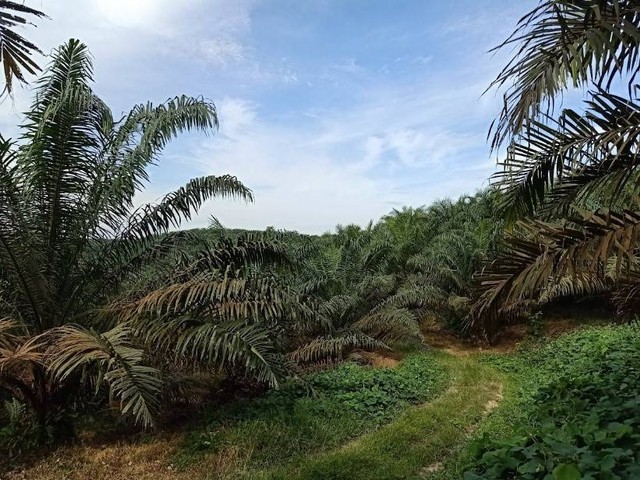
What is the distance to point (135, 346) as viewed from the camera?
5.21 metres

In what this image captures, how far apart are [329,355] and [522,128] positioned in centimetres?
628

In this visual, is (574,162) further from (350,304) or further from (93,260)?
(350,304)

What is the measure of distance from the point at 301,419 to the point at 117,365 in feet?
7.08

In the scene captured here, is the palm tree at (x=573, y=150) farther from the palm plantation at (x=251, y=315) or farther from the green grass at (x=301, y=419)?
the green grass at (x=301, y=419)

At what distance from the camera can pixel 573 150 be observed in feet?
13.1

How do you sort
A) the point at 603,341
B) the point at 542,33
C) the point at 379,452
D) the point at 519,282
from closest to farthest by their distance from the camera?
the point at 519,282 → the point at 542,33 → the point at 379,452 → the point at 603,341

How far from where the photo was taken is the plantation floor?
4281 millimetres

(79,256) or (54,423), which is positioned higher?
(79,256)

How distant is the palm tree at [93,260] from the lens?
4938mm

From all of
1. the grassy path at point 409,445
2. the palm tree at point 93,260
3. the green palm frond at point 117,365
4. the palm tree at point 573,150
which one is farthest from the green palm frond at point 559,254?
the green palm frond at point 117,365

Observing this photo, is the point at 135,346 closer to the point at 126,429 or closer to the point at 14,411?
the point at 126,429

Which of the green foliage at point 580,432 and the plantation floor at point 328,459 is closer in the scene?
the green foliage at point 580,432

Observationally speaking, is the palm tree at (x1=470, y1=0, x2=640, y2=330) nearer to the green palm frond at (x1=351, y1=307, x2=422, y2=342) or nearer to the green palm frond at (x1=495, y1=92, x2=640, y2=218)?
the green palm frond at (x1=495, y1=92, x2=640, y2=218)

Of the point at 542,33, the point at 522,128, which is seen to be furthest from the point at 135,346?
the point at 542,33
